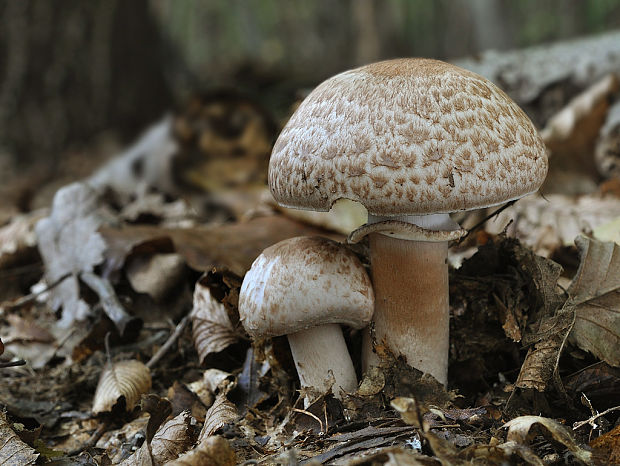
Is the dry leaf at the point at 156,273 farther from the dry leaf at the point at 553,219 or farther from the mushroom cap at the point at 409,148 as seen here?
the dry leaf at the point at 553,219

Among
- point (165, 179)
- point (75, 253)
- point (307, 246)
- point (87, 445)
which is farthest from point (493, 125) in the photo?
point (165, 179)

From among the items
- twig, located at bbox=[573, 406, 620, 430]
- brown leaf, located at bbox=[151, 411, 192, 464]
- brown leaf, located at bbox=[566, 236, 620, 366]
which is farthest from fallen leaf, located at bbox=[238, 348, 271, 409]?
brown leaf, located at bbox=[566, 236, 620, 366]

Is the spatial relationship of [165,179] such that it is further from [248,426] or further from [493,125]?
[493,125]

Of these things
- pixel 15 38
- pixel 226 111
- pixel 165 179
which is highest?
pixel 15 38

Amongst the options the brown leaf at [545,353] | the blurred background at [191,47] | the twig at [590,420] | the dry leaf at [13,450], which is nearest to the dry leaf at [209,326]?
the dry leaf at [13,450]

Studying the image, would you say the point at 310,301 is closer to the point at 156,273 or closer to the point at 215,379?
the point at 215,379

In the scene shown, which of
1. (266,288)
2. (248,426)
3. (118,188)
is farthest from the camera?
(118,188)
